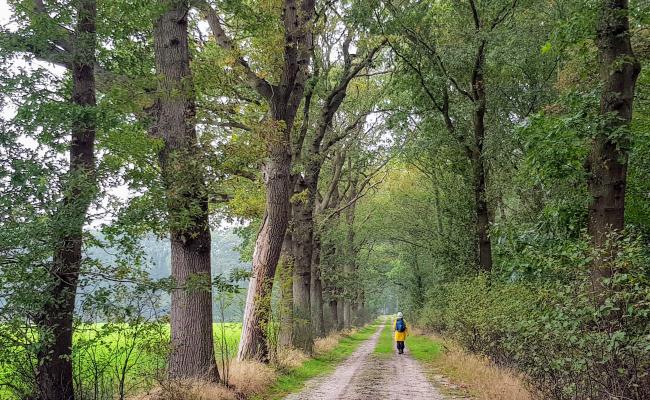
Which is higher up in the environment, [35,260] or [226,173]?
[226,173]

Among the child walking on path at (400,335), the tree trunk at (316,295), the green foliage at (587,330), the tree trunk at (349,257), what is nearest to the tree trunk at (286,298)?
the child walking on path at (400,335)

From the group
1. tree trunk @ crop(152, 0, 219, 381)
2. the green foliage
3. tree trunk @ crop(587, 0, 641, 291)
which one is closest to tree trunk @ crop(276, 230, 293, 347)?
tree trunk @ crop(152, 0, 219, 381)

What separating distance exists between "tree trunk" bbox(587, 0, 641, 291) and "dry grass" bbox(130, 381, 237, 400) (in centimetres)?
633

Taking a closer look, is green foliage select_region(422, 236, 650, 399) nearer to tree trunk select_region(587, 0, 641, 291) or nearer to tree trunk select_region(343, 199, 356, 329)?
tree trunk select_region(587, 0, 641, 291)

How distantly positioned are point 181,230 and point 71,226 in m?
2.88

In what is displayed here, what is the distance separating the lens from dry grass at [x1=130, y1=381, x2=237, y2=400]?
24.6ft

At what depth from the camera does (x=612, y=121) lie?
6.92 metres

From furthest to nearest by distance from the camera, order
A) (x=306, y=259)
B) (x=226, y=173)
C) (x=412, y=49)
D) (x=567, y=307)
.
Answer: (x=306, y=259)
(x=412, y=49)
(x=226, y=173)
(x=567, y=307)

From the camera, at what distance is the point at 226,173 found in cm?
857

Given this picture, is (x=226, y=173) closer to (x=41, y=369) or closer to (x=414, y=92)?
(x=41, y=369)

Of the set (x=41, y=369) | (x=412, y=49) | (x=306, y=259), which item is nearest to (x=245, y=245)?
(x=306, y=259)

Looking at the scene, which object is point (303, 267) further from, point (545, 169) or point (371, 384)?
point (545, 169)

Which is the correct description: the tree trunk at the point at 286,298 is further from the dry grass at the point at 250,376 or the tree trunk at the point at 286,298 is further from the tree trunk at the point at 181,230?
the tree trunk at the point at 181,230

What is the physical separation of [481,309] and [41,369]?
414 inches
